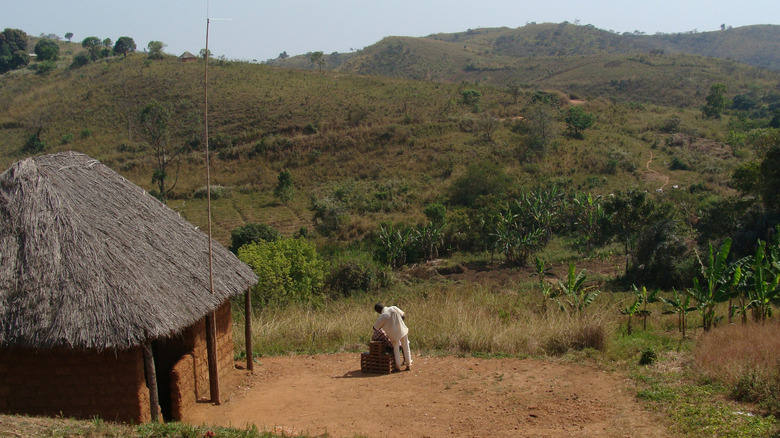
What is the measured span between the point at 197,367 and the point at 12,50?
7952 centimetres

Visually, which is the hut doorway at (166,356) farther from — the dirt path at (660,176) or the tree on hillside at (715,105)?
the tree on hillside at (715,105)

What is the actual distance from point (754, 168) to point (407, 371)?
19.3m

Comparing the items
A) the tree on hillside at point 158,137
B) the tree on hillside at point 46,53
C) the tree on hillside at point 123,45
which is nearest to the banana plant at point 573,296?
the tree on hillside at point 158,137

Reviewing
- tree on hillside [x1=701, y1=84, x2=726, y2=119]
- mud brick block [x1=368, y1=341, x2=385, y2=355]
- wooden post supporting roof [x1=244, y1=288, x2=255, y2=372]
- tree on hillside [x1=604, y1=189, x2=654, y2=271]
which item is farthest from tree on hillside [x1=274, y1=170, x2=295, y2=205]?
tree on hillside [x1=701, y1=84, x2=726, y2=119]

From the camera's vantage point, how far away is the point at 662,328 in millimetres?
12445

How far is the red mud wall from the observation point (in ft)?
25.3

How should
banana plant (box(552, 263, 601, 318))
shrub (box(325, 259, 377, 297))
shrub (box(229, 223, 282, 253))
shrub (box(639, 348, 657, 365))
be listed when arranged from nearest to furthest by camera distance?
shrub (box(639, 348, 657, 365)) → banana plant (box(552, 263, 601, 318)) → shrub (box(325, 259, 377, 297)) → shrub (box(229, 223, 282, 253))

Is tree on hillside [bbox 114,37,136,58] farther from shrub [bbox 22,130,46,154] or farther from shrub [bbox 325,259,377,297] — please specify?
shrub [bbox 325,259,377,297]

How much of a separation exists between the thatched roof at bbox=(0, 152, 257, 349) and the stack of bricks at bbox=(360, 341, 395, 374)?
7.70ft

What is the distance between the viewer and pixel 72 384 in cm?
714

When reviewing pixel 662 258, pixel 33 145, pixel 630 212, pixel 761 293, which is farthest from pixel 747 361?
pixel 33 145

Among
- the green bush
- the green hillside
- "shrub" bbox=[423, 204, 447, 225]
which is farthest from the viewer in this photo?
the green hillside

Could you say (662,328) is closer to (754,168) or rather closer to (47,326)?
(47,326)

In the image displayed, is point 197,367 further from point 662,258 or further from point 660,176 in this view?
point 660,176
